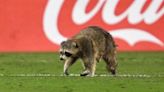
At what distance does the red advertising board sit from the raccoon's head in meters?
9.73

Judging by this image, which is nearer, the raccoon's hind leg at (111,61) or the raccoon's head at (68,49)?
the raccoon's head at (68,49)

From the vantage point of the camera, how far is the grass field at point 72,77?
16828 millimetres

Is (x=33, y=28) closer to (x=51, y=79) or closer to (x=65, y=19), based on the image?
(x=65, y=19)

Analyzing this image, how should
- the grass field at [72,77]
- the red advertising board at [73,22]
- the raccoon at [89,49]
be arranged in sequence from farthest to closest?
the red advertising board at [73,22]
the raccoon at [89,49]
the grass field at [72,77]

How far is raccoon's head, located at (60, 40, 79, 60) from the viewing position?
18.6 metres

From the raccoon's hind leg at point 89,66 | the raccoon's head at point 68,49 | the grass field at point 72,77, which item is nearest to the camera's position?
the grass field at point 72,77

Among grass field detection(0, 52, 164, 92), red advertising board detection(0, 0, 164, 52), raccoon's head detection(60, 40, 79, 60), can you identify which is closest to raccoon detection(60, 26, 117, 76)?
raccoon's head detection(60, 40, 79, 60)

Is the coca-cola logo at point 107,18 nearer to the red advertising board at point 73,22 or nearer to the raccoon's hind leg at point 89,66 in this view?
the red advertising board at point 73,22

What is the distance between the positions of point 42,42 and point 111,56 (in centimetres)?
868

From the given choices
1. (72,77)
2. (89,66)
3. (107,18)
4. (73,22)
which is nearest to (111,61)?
(89,66)

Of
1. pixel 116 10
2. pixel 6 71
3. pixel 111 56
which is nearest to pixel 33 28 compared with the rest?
pixel 116 10

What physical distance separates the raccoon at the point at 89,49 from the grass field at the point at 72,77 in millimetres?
419

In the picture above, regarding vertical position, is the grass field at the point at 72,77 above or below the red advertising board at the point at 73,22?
below

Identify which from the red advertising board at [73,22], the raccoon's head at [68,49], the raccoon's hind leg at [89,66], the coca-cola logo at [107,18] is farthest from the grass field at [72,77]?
the coca-cola logo at [107,18]
